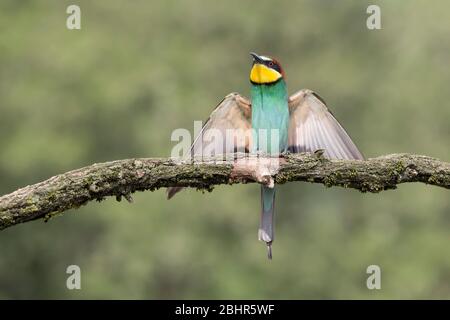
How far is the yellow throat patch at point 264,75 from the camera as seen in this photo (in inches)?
241

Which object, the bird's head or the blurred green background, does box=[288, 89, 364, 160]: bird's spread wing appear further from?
the blurred green background

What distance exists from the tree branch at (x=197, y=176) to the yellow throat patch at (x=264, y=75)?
1656 millimetres

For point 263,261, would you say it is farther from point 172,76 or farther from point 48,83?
point 48,83

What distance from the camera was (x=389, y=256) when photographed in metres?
11.2

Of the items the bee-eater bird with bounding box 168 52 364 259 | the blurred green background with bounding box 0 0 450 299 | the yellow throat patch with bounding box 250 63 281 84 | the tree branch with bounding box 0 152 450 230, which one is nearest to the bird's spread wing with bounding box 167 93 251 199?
the bee-eater bird with bounding box 168 52 364 259

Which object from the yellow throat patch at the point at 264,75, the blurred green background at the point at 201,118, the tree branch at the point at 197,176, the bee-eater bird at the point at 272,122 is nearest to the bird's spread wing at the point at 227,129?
the bee-eater bird at the point at 272,122

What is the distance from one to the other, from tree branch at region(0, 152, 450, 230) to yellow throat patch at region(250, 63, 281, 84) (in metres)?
1.66

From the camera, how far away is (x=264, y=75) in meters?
6.14

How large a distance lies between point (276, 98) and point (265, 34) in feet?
19.4

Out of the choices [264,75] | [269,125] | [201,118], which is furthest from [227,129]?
[201,118]

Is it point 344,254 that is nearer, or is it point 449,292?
point 449,292

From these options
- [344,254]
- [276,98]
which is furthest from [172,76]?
[276,98]

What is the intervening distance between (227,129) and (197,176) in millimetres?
1622

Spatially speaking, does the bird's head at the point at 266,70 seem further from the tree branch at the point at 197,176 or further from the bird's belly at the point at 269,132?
the tree branch at the point at 197,176
